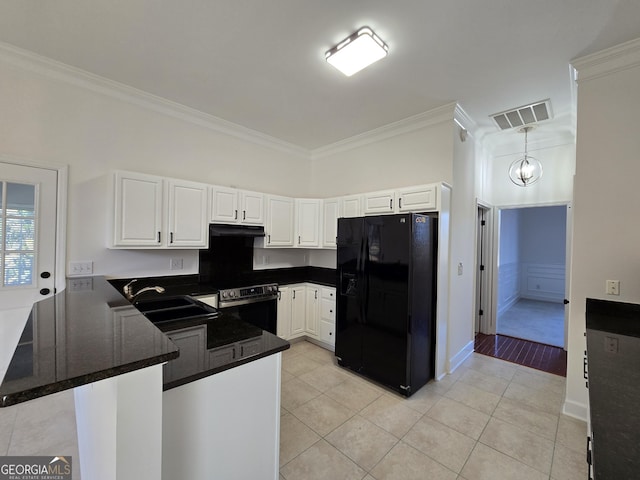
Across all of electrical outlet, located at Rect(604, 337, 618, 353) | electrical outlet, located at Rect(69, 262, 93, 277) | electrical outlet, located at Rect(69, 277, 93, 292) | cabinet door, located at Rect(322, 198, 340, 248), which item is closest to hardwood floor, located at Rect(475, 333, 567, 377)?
Answer: electrical outlet, located at Rect(604, 337, 618, 353)

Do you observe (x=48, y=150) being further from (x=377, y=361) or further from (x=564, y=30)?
Answer: (x=564, y=30)

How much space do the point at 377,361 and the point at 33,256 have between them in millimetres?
3329

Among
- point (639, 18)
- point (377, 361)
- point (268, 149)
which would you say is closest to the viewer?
point (639, 18)

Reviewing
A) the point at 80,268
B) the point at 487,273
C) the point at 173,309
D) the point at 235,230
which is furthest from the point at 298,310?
the point at 487,273

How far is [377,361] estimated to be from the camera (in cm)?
282

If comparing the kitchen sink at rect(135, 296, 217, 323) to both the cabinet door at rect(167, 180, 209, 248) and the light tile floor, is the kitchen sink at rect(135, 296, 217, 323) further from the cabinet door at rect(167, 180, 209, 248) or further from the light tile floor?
the light tile floor

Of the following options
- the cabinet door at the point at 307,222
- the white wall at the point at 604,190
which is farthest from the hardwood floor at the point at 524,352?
the cabinet door at the point at 307,222

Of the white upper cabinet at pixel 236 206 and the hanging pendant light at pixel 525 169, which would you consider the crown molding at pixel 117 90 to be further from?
the hanging pendant light at pixel 525 169

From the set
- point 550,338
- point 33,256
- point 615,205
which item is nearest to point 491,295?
point 550,338

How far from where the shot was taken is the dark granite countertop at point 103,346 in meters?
0.72

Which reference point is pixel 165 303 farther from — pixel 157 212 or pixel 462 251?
pixel 462 251

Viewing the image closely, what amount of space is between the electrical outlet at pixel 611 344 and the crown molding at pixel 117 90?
398cm

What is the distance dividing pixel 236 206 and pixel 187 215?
582 mm

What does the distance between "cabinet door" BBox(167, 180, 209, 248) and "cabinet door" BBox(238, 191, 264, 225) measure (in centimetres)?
46
